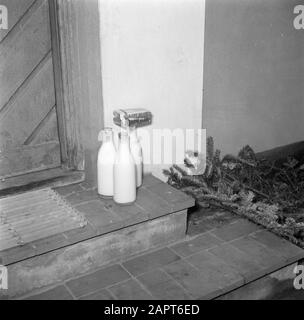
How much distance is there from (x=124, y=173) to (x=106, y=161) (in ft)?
0.52

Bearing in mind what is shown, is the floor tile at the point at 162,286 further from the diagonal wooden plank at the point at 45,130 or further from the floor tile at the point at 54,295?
the diagonal wooden plank at the point at 45,130

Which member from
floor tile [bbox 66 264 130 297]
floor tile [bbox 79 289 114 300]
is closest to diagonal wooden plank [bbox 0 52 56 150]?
floor tile [bbox 66 264 130 297]

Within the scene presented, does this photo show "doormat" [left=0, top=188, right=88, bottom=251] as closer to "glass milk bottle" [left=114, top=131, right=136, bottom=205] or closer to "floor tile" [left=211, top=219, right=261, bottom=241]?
"glass milk bottle" [left=114, top=131, right=136, bottom=205]

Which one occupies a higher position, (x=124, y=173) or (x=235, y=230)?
(x=124, y=173)

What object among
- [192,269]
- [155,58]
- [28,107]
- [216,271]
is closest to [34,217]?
[28,107]

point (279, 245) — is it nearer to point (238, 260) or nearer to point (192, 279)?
point (238, 260)

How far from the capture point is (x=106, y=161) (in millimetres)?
2682

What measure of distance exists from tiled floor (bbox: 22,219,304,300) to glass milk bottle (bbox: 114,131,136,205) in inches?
15.4

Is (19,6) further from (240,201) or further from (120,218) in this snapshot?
(240,201)

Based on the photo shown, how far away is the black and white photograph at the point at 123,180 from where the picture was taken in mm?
2391

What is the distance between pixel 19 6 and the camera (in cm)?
276

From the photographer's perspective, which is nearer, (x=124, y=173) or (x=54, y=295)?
(x=54, y=295)

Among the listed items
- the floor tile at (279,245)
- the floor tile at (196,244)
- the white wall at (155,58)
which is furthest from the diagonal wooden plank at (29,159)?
the floor tile at (279,245)

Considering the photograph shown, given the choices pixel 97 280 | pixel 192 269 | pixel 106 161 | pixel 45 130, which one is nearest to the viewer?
pixel 97 280
